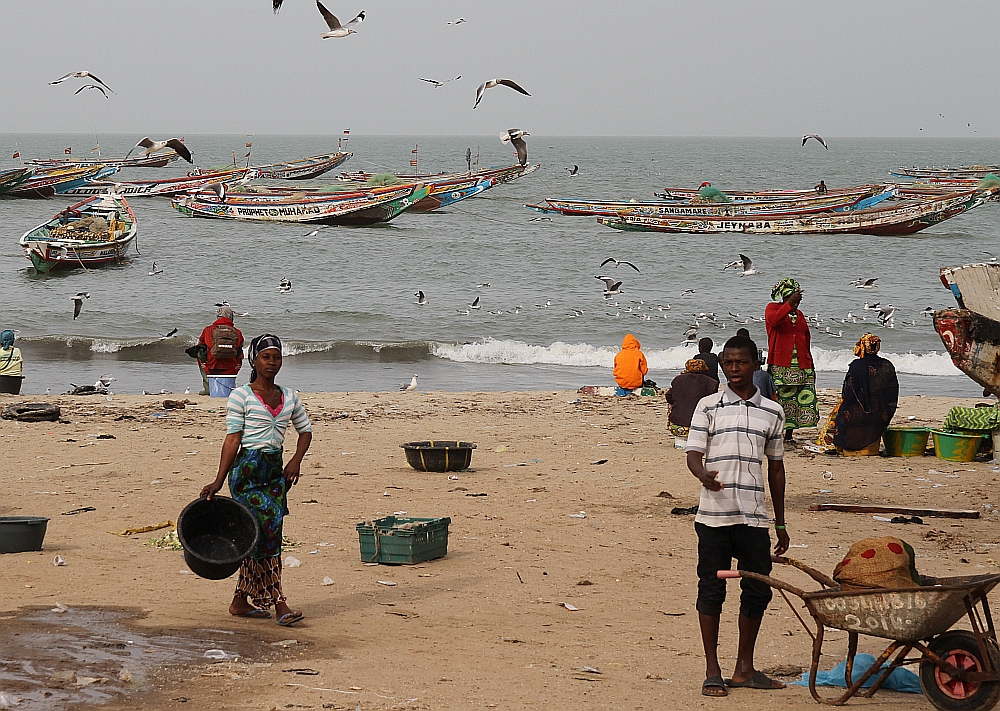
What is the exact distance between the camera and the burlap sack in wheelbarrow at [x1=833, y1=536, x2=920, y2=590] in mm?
4285

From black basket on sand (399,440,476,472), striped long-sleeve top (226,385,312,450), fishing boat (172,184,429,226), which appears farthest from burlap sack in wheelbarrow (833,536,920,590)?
fishing boat (172,184,429,226)

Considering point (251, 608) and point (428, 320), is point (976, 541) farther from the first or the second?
point (428, 320)

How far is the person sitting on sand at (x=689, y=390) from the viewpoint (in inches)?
414

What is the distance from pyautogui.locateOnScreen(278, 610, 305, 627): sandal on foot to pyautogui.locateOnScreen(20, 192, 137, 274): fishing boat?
97.1 ft

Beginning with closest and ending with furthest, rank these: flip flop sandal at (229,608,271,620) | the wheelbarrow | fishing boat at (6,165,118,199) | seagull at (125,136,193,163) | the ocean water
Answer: the wheelbarrow, flip flop sandal at (229,608,271,620), the ocean water, seagull at (125,136,193,163), fishing boat at (6,165,118,199)

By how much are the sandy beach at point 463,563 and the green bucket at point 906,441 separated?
0.64 ft

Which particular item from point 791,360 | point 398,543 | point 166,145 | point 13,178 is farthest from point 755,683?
point 13,178

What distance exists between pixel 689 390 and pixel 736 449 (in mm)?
5932

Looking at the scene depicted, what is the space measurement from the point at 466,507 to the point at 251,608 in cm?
302

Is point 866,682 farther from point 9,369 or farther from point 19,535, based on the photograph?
point 9,369

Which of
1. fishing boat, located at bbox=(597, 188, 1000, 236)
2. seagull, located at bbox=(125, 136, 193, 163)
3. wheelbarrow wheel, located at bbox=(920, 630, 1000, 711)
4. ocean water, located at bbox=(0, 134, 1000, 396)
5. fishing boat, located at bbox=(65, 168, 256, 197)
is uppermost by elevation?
seagull, located at bbox=(125, 136, 193, 163)

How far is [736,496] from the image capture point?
15.3 feet

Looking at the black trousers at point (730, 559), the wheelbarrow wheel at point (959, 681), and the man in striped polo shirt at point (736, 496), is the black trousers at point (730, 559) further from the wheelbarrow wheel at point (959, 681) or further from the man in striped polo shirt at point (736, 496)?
the wheelbarrow wheel at point (959, 681)

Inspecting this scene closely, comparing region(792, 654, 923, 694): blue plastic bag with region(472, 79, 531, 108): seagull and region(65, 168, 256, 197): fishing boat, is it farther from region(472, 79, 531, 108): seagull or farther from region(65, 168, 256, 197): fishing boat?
region(65, 168, 256, 197): fishing boat
